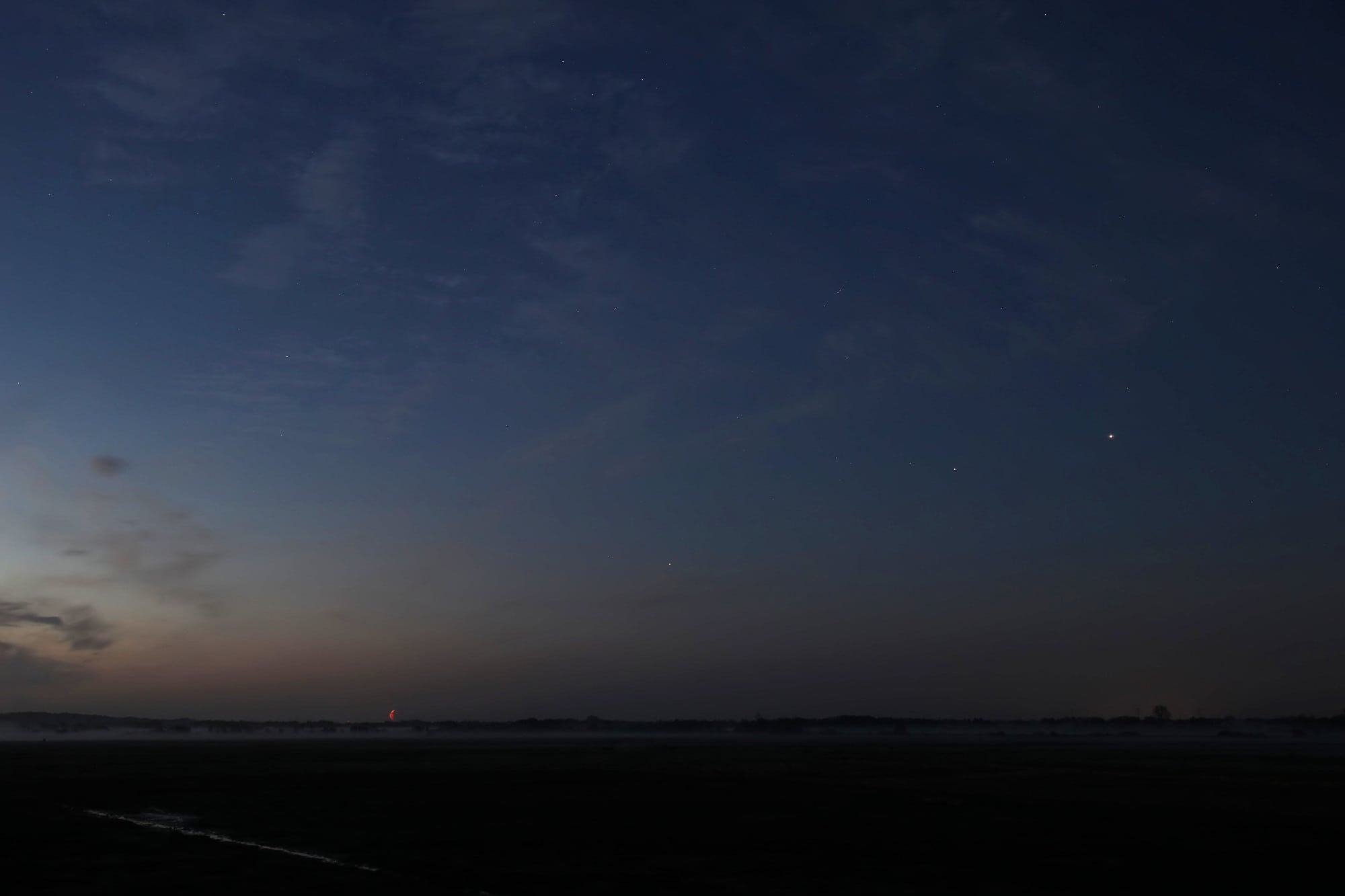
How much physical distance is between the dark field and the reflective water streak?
1.94ft

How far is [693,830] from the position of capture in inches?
1618

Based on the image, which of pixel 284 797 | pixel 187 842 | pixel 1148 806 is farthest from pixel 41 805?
pixel 1148 806

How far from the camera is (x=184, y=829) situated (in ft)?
138

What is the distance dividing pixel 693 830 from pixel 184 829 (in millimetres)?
19537

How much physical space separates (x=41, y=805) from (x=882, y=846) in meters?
41.1

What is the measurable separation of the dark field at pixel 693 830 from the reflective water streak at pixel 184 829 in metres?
0.59

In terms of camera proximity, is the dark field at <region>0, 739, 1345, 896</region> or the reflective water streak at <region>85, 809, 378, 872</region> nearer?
the dark field at <region>0, 739, 1345, 896</region>

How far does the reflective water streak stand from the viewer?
3344 centimetres

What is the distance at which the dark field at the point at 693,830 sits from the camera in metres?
29.7

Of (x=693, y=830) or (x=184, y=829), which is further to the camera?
(x=184, y=829)

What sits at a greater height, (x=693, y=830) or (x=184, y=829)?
(x=184, y=829)

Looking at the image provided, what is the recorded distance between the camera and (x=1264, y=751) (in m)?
123

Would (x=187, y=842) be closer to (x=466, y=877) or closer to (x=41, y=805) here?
(x=466, y=877)

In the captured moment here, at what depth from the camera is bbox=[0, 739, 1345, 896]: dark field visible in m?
29.7
